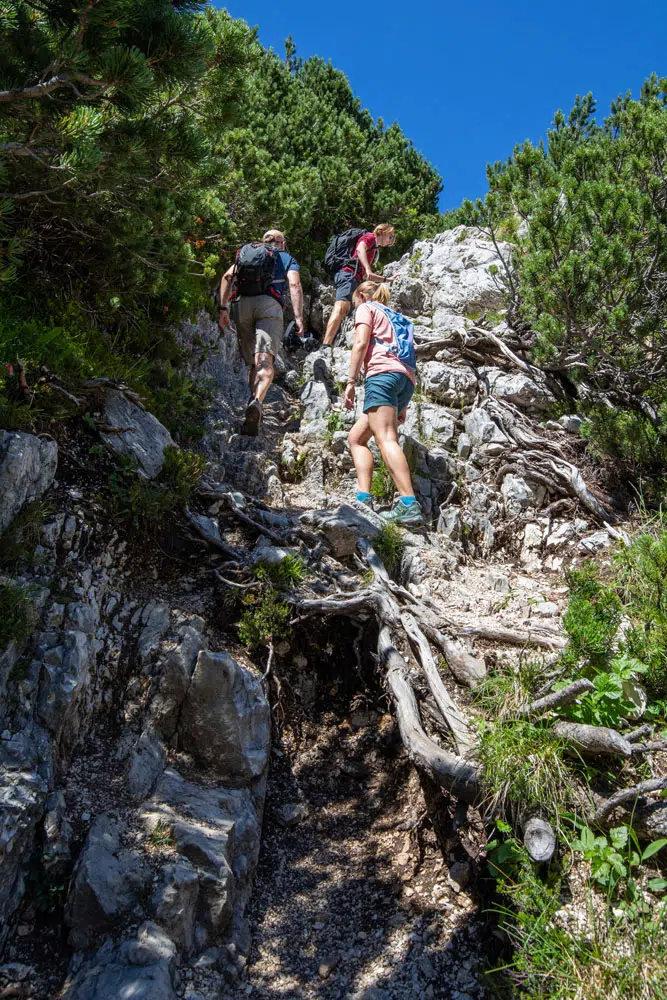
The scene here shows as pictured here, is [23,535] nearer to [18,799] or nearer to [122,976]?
[18,799]

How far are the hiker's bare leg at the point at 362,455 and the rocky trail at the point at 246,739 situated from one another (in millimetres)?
308

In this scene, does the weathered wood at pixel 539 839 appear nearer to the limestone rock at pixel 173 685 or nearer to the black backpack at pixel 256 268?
the limestone rock at pixel 173 685

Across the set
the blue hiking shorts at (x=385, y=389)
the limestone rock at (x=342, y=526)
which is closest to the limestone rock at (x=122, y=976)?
the limestone rock at (x=342, y=526)

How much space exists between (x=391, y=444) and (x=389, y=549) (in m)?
0.99

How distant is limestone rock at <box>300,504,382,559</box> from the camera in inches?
226

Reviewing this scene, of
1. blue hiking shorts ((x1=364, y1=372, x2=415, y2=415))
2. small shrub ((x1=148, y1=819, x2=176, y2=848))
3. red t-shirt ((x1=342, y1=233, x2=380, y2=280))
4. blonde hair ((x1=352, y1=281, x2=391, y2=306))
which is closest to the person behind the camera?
small shrub ((x1=148, y1=819, x2=176, y2=848))

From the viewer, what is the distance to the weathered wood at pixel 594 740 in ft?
12.0

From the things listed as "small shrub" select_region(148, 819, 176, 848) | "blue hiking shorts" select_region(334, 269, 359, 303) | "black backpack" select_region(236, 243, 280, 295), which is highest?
"blue hiking shorts" select_region(334, 269, 359, 303)

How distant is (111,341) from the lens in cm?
607

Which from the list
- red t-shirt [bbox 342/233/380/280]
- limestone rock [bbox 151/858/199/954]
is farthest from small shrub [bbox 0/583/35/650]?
red t-shirt [bbox 342/233/380/280]

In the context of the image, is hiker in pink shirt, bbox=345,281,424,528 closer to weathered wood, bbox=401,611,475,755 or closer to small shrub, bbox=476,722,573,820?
weathered wood, bbox=401,611,475,755

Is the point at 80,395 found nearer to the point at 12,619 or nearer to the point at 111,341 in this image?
the point at 111,341

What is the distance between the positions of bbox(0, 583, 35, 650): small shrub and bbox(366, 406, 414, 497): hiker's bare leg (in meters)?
3.41

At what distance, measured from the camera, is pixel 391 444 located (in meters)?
6.24
